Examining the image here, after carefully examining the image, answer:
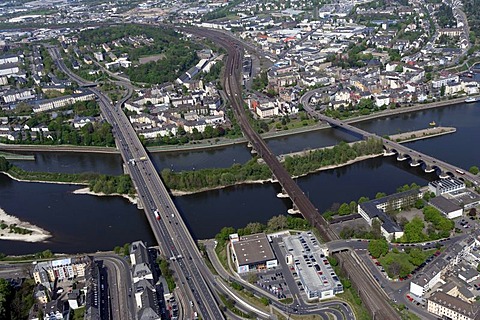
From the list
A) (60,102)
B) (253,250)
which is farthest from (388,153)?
(60,102)

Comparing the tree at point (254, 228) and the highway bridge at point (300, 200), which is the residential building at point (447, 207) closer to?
the highway bridge at point (300, 200)

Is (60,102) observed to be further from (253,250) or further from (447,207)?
(447,207)

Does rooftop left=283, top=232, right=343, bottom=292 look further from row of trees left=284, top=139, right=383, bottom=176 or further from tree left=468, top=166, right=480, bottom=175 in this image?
tree left=468, top=166, right=480, bottom=175

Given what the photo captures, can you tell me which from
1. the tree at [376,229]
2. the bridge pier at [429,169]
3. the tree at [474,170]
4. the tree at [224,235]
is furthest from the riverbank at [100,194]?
the tree at [474,170]

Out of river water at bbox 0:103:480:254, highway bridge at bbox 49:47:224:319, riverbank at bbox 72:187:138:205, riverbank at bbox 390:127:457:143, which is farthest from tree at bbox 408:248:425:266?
riverbank at bbox 72:187:138:205

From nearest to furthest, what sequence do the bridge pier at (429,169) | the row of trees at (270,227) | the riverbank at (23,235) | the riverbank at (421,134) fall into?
the row of trees at (270,227)
the riverbank at (23,235)
the bridge pier at (429,169)
the riverbank at (421,134)

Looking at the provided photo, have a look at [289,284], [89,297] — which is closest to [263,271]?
[289,284]

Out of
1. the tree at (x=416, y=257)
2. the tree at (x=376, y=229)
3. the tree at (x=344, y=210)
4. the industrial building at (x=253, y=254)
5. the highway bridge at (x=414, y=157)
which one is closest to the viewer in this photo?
the tree at (x=416, y=257)
